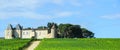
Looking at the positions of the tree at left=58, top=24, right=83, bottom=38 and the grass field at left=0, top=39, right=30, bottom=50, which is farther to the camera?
the tree at left=58, top=24, right=83, bottom=38

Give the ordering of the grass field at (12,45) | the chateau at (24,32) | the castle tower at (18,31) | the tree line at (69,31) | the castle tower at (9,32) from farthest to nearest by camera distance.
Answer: the castle tower at (18,31) < the castle tower at (9,32) < the chateau at (24,32) < the tree line at (69,31) < the grass field at (12,45)

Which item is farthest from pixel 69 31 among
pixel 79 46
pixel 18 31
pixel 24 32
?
pixel 79 46

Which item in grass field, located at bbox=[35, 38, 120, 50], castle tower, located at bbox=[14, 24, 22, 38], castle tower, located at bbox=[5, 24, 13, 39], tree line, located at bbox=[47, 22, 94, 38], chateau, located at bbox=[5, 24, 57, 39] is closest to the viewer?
grass field, located at bbox=[35, 38, 120, 50]

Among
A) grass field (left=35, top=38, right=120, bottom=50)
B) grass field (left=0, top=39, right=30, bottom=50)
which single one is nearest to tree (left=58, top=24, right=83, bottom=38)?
grass field (left=0, top=39, right=30, bottom=50)

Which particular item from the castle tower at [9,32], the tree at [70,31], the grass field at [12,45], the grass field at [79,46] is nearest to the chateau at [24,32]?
the castle tower at [9,32]

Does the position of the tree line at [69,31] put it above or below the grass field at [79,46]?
above

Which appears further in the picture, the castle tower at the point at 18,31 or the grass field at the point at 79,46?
the castle tower at the point at 18,31

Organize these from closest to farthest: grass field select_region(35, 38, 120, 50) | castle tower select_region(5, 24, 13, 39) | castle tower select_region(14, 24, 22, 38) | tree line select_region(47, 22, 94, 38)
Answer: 1. grass field select_region(35, 38, 120, 50)
2. tree line select_region(47, 22, 94, 38)
3. castle tower select_region(5, 24, 13, 39)
4. castle tower select_region(14, 24, 22, 38)

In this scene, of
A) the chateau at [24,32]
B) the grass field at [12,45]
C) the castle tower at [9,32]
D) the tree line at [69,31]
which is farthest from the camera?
the castle tower at [9,32]

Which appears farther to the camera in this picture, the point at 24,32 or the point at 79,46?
the point at 24,32

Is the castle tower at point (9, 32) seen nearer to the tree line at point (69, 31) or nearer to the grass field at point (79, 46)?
the tree line at point (69, 31)

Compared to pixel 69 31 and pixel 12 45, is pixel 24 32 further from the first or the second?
pixel 12 45

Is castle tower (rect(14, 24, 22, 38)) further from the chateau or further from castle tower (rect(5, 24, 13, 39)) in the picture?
castle tower (rect(5, 24, 13, 39))

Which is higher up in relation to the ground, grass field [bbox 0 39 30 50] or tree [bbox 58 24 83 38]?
tree [bbox 58 24 83 38]
